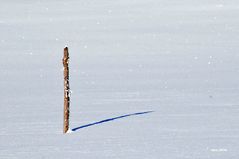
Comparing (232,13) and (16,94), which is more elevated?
(232,13)

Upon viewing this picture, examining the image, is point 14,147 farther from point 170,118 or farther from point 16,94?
point 16,94

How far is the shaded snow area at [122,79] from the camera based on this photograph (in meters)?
17.3

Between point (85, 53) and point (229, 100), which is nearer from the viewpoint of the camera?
point (229, 100)

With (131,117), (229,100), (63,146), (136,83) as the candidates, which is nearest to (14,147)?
(63,146)

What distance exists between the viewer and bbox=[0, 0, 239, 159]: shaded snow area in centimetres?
1733

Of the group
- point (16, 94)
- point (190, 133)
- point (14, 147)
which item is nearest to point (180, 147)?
point (190, 133)

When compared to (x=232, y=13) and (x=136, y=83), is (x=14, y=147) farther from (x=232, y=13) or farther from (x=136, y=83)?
(x=232, y=13)

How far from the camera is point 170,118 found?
20.6 meters

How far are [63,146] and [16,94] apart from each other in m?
9.62

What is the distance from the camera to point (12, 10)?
5769 cm

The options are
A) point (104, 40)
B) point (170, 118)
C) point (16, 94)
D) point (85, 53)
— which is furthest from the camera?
point (104, 40)

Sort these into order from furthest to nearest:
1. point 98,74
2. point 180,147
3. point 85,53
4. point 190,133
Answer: point 85,53, point 98,74, point 190,133, point 180,147

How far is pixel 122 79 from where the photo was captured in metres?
30.0

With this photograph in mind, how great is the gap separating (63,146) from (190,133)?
290 cm
